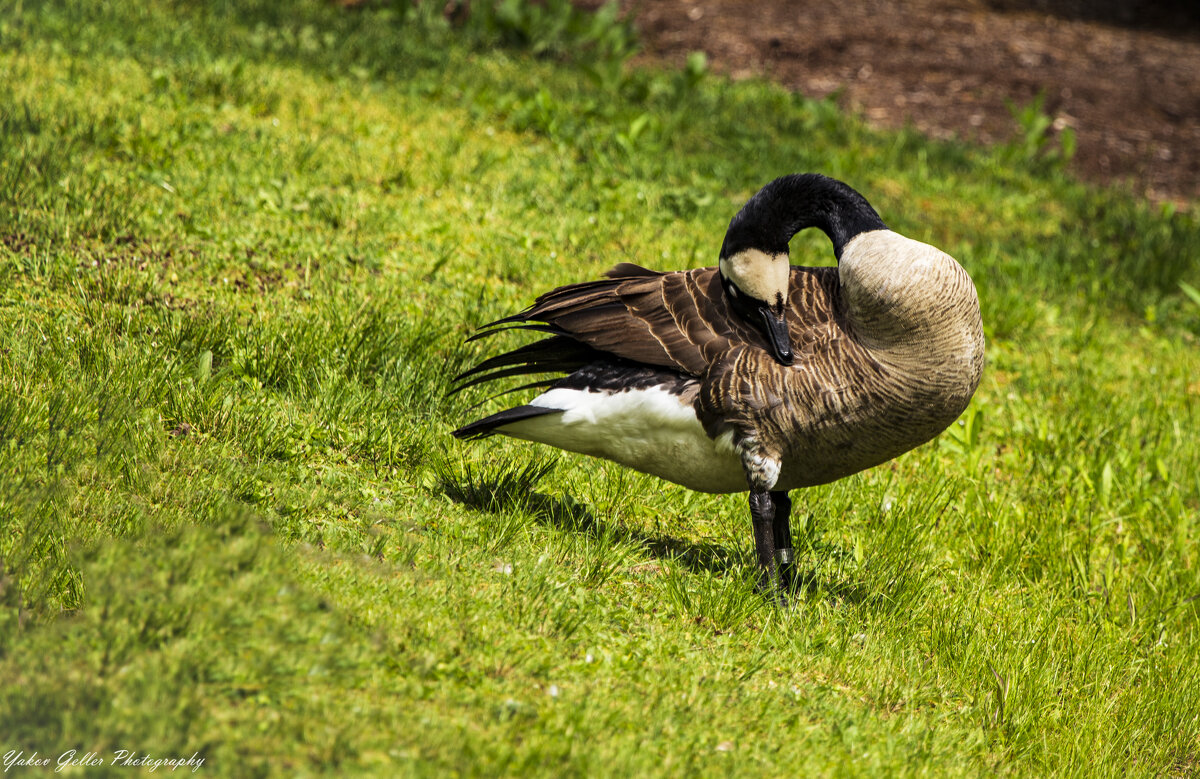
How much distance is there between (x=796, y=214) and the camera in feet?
13.7

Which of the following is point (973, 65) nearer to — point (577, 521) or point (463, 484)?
point (577, 521)

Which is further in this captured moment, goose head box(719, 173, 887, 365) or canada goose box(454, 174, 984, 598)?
goose head box(719, 173, 887, 365)

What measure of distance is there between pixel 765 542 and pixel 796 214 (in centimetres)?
135

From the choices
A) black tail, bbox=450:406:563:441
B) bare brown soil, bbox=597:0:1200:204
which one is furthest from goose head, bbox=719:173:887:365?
bare brown soil, bbox=597:0:1200:204

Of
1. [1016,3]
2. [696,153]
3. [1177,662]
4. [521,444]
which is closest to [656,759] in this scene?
[521,444]

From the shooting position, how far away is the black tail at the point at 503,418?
14.3 ft

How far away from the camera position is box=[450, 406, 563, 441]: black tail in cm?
436

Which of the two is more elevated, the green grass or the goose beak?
the goose beak

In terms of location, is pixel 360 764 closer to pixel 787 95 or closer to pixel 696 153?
pixel 696 153

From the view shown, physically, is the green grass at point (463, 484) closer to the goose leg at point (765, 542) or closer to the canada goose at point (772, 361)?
the goose leg at point (765, 542)

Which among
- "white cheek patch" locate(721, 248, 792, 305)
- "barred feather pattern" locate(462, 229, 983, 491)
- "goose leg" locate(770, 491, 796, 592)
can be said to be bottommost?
"goose leg" locate(770, 491, 796, 592)

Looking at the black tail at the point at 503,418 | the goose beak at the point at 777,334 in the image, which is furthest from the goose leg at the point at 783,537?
the black tail at the point at 503,418
